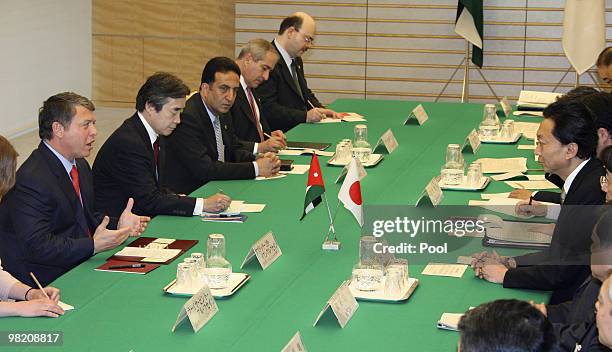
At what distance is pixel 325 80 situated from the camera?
11.5 metres

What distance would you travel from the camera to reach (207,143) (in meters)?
6.41

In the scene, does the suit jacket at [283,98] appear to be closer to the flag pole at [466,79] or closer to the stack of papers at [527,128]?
the stack of papers at [527,128]

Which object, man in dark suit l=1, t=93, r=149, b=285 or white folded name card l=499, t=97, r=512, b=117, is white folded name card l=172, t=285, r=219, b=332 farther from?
white folded name card l=499, t=97, r=512, b=117

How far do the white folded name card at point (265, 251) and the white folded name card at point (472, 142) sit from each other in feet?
8.77

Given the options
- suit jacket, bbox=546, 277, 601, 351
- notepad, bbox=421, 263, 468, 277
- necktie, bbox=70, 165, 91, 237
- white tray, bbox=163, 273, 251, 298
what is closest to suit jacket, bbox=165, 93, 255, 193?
necktie, bbox=70, 165, 91, 237

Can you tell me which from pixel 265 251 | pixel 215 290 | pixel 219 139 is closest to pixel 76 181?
pixel 265 251

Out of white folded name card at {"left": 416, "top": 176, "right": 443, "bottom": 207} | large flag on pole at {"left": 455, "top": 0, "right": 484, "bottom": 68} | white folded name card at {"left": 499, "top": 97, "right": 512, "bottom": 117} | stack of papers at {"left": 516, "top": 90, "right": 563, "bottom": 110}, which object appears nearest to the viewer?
white folded name card at {"left": 416, "top": 176, "right": 443, "bottom": 207}

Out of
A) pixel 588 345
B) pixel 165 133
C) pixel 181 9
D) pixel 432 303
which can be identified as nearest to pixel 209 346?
pixel 432 303

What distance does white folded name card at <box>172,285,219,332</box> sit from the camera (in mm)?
3607

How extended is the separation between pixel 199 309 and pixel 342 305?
0.53m

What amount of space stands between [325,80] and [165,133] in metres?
5.97

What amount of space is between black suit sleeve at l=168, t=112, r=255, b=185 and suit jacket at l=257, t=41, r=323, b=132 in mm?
1870

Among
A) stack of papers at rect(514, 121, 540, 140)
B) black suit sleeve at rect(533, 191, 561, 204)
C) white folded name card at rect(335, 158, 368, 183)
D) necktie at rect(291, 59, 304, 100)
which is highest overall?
necktie at rect(291, 59, 304, 100)

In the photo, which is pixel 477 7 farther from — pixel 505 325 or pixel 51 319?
pixel 505 325
